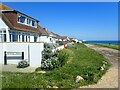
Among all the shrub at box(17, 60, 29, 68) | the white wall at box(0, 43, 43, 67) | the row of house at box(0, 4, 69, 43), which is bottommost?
the shrub at box(17, 60, 29, 68)

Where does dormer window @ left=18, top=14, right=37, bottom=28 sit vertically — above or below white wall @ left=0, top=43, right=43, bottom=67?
above

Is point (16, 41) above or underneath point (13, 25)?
underneath

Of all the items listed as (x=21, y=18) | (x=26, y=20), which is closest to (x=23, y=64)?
(x=21, y=18)

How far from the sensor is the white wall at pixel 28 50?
17672 millimetres

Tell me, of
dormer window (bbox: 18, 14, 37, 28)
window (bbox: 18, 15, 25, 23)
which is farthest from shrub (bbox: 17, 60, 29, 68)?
window (bbox: 18, 15, 25, 23)

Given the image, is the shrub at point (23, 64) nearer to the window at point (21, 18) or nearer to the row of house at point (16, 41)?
the row of house at point (16, 41)

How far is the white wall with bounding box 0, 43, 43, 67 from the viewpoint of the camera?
17672mm

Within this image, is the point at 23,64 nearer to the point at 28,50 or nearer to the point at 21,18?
the point at 28,50

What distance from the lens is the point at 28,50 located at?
712 inches

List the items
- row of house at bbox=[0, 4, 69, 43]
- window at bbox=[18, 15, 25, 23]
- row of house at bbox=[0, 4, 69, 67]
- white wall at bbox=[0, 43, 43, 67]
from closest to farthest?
white wall at bbox=[0, 43, 43, 67]
row of house at bbox=[0, 4, 69, 67]
row of house at bbox=[0, 4, 69, 43]
window at bbox=[18, 15, 25, 23]

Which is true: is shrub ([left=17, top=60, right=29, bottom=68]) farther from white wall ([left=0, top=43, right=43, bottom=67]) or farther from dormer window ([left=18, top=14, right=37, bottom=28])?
dormer window ([left=18, top=14, right=37, bottom=28])

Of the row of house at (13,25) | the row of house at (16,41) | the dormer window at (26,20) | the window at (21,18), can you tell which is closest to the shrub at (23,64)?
the row of house at (16,41)

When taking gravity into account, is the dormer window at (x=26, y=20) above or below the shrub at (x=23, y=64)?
above

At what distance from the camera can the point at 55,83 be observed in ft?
37.8
